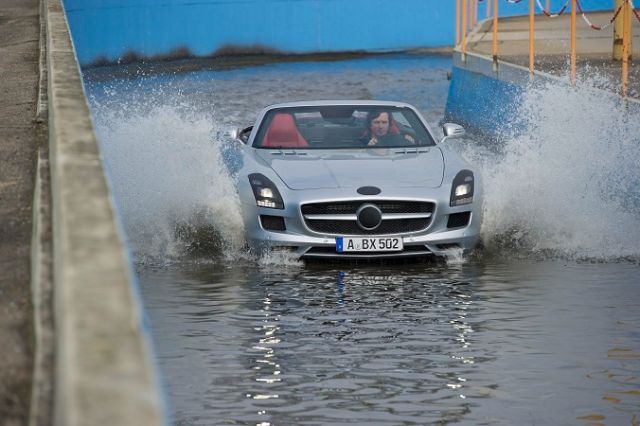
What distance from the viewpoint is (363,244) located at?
1080 centimetres

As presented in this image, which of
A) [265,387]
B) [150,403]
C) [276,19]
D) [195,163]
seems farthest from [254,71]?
[150,403]

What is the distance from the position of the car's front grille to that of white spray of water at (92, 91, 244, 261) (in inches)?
→ 33.4

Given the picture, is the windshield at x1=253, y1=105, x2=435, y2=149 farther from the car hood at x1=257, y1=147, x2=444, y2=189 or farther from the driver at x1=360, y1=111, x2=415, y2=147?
the car hood at x1=257, y1=147, x2=444, y2=189

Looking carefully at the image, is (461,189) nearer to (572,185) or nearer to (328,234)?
(328,234)

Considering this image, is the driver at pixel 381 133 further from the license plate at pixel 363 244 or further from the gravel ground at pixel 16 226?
the gravel ground at pixel 16 226

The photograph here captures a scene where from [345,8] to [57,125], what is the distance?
4279 centimetres

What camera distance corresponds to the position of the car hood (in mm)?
11109

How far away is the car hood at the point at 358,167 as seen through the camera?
11.1 metres

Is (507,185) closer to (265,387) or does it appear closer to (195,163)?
(195,163)

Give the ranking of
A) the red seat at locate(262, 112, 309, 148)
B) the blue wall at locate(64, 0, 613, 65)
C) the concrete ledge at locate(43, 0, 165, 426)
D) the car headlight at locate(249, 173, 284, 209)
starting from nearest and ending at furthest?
1. the concrete ledge at locate(43, 0, 165, 426)
2. the car headlight at locate(249, 173, 284, 209)
3. the red seat at locate(262, 112, 309, 148)
4. the blue wall at locate(64, 0, 613, 65)

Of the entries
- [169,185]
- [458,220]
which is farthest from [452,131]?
[169,185]

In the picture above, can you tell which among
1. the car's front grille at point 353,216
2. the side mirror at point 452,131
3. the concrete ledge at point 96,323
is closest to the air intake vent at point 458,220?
the car's front grille at point 353,216

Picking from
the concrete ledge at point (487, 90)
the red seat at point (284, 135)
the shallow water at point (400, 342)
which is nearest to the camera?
the shallow water at point (400, 342)

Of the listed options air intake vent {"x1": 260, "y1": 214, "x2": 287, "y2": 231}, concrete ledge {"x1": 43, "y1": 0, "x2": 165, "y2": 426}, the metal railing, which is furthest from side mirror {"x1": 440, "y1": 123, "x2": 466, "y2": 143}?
concrete ledge {"x1": 43, "y1": 0, "x2": 165, "y2": 426}
